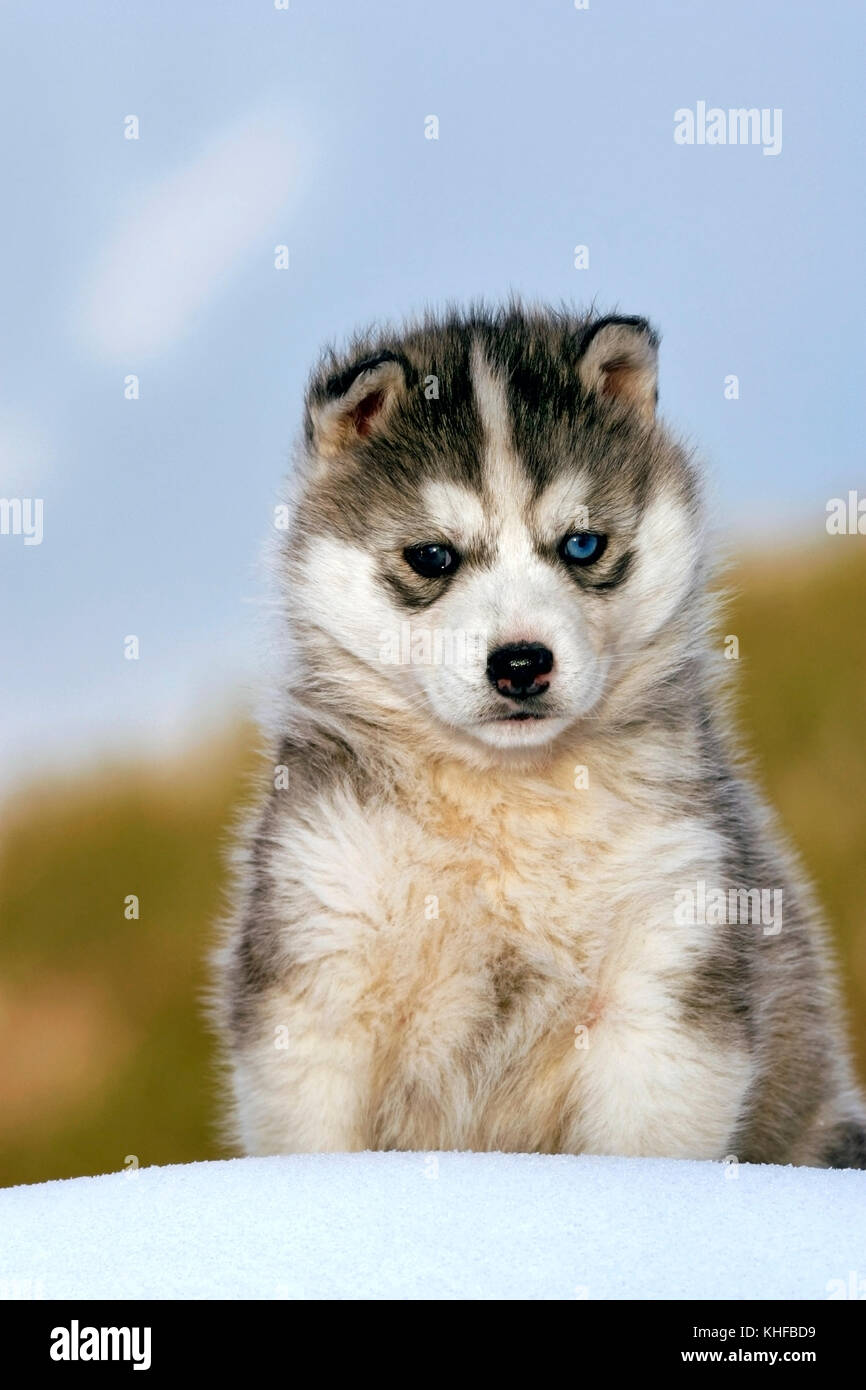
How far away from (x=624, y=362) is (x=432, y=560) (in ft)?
2.33

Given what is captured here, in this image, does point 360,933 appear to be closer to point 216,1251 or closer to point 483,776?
point 483,776

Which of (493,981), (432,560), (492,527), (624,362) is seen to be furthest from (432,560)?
(493,981)

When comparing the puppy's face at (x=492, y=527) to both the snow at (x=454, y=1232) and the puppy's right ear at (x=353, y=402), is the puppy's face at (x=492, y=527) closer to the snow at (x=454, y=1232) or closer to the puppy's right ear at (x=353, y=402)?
the puppy's right ear at (x=353, y=402)

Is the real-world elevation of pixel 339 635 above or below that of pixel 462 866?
above

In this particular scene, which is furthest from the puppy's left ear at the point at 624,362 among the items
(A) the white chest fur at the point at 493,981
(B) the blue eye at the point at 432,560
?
(A) the white chest fur at the point at 493,981

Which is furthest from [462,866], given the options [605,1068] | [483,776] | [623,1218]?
[623,1218]

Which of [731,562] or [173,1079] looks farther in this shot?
[173,1079]

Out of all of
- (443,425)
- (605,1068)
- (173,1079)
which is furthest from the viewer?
(173,1079)

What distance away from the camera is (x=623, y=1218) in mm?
2857

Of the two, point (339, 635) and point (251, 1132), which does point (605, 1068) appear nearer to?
point (251, 1132)

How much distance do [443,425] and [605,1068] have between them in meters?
1.36
